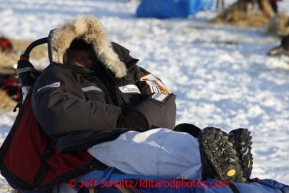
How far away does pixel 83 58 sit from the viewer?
123 inches

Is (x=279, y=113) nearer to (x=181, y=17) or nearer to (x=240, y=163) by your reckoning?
(x=240, y=163)

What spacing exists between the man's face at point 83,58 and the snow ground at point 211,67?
982 millimetres

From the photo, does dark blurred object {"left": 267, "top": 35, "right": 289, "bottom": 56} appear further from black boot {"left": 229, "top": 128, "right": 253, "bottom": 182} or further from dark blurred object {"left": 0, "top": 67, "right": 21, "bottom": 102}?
black boot {"left": 229, "top": 128, "right": 253, "bottom": 182}

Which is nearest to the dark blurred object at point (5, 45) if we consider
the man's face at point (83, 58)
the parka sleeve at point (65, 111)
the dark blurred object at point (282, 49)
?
the dark blurred object at point (282, 49)

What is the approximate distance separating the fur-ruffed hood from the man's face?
0.06 meters

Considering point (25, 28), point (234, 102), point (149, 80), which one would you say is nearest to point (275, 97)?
point (234, 102)

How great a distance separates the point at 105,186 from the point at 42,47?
21.5 ft

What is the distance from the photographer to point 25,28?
38.8ft

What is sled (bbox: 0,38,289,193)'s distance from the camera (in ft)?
7.42

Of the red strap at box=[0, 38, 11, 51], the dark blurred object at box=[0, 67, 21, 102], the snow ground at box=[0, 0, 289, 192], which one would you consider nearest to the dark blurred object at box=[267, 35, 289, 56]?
the snow ground at box=[0, 0, 289, 192]

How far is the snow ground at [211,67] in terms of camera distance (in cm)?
512

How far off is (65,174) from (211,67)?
232 inches

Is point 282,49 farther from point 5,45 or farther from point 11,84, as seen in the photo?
point 11,84

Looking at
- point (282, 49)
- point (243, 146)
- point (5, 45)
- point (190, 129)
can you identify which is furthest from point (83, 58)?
point (282, 49)
